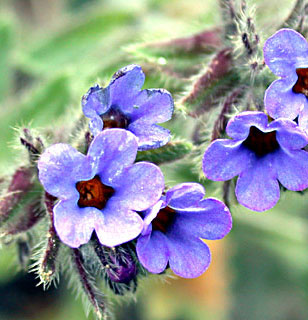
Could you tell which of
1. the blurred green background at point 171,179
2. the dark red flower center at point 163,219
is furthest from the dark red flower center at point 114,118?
the blurred green background at point 171,179

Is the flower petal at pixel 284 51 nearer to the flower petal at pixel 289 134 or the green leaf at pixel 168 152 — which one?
the flower petal at pixel 289 134

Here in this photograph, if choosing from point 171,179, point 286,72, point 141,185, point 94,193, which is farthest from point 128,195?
point 171,179

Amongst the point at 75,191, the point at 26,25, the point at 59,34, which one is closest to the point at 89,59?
the point at 59,34

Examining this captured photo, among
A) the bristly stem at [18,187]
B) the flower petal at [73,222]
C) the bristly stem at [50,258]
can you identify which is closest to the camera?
the flower petal at [73,222]

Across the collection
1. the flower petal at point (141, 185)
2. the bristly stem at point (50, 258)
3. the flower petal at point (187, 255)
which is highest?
the flower petal at point (141, 185)

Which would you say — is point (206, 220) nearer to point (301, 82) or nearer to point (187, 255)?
point (187, 255)

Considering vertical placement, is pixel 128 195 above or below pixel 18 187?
above

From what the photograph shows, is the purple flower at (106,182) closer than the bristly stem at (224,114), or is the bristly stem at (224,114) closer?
the purple flower at (106,182)
